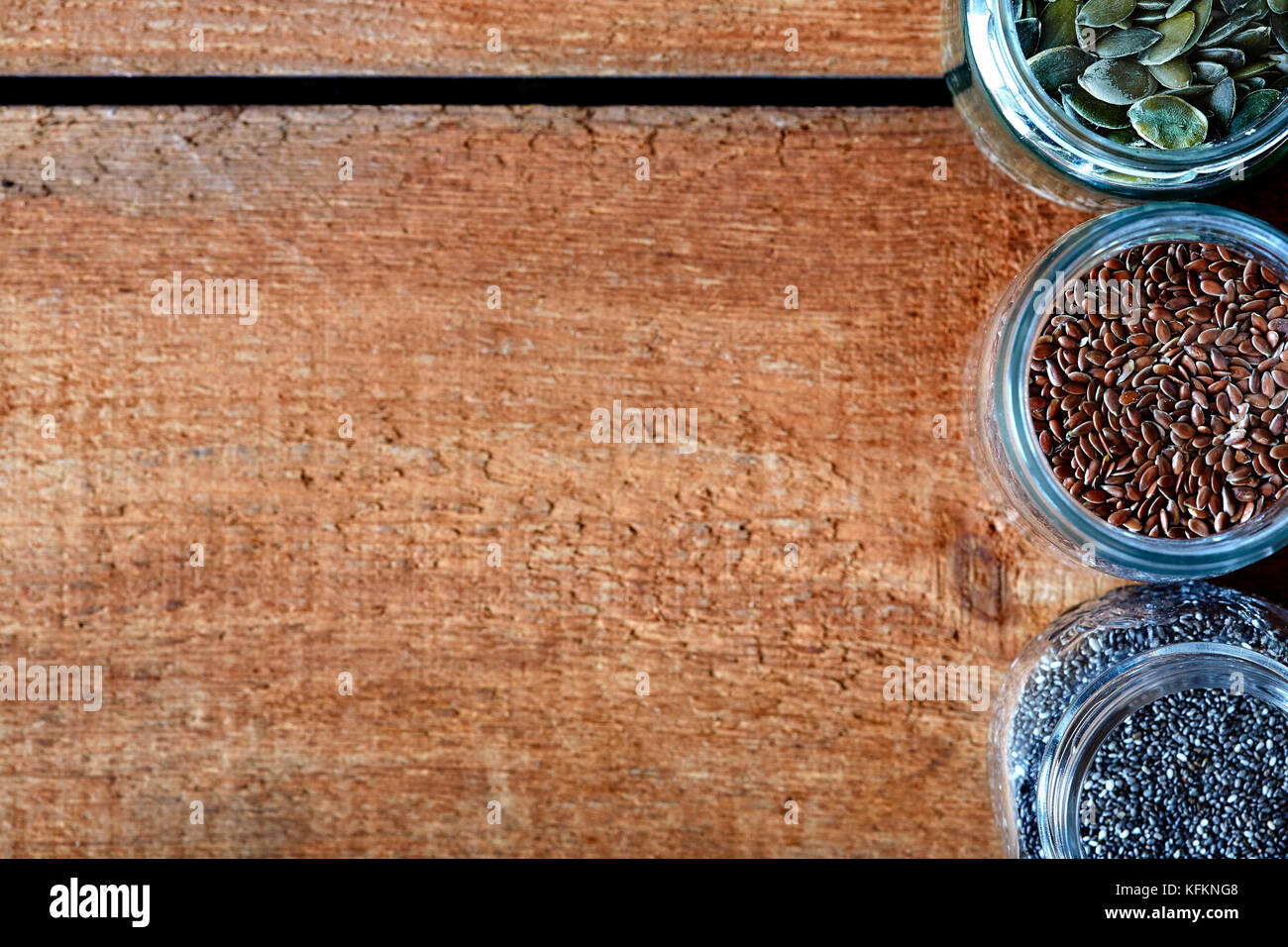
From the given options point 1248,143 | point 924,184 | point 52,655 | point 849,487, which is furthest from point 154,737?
point 1248,143

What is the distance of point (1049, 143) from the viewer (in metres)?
0.61

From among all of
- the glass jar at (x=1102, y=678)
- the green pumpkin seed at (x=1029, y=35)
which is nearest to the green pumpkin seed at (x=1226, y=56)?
the green pumpkin seed at (x=1029, y=35)

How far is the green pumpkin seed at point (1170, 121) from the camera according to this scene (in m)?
0.59

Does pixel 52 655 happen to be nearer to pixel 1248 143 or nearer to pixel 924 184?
pixel 924 184

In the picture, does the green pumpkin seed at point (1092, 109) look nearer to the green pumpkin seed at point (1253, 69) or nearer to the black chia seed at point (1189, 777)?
the green pumpkin seed at point (1253, 69)

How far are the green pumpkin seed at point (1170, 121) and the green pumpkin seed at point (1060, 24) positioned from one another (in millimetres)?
60

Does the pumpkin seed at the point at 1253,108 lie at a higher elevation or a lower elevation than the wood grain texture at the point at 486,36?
lower

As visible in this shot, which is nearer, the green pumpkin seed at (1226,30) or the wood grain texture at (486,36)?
the green pumpkin seed at (1226,30)

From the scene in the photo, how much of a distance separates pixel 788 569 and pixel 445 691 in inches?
10.8

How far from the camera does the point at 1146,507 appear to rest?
1.98 ft

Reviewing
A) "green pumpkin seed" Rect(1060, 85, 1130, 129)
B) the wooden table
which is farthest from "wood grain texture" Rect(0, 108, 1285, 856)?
"green pumpkin seed" Rect(1060, 85, 1130, 129)

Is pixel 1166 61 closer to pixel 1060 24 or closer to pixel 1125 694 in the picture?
pixel 1060 24

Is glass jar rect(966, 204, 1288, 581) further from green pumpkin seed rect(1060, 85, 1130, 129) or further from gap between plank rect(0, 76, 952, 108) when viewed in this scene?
gap between plank rect(0, 76, 952, 108)

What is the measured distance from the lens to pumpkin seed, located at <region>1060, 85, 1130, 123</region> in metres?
0.60
